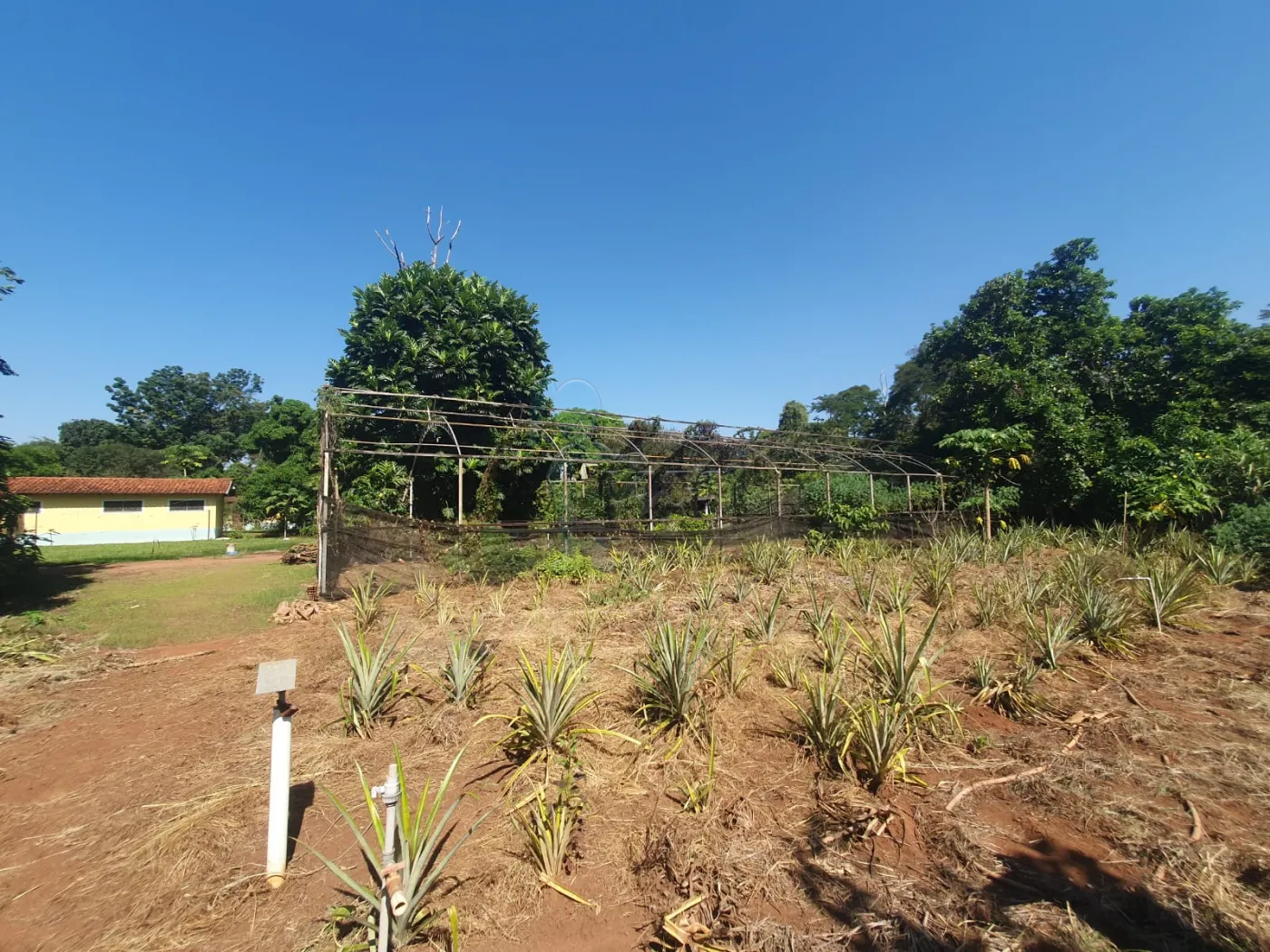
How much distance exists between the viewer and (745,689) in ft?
13.3

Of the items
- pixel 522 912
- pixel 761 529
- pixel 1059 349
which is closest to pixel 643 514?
pixel 761 529

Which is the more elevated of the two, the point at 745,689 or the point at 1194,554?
the point at 1194,554

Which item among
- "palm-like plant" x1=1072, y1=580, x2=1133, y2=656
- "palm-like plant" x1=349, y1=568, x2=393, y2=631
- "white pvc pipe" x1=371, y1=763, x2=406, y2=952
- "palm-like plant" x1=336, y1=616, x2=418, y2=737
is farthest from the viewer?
"palm-like plant" x1=349, y1=568, x2=393, y2=631

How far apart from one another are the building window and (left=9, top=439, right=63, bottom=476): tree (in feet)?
9.05

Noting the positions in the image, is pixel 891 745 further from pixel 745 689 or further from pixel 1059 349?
pixel 1059 349

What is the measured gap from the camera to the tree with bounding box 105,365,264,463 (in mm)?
48062

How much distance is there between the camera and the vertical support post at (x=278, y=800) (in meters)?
2.38

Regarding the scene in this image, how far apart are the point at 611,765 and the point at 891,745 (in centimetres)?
161

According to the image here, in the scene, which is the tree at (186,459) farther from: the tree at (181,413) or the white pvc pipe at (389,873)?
the white pvc pipe at (389,873)

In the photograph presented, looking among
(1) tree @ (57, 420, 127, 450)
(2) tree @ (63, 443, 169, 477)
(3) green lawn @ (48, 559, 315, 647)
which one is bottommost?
(3) green lawn @ (48, 559, 315, 647)

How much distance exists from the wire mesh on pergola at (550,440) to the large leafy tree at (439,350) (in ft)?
0.94

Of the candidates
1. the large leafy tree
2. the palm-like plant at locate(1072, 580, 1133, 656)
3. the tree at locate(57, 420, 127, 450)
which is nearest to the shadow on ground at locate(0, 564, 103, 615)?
the large leafy tree

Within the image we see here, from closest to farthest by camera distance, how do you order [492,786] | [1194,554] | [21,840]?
[21,840], [492,786], [1194,554]

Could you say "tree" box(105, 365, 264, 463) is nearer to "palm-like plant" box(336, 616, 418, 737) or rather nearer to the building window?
the building window
